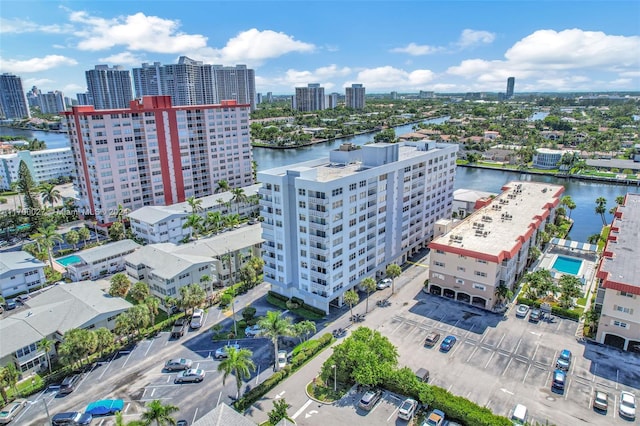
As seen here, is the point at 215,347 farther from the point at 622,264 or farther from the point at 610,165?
the point at 610,165

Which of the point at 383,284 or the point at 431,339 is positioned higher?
the point at 383,284

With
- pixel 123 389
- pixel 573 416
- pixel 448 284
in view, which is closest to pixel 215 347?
pixel 123 389

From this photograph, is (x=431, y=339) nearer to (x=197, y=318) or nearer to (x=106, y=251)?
(x=197, y=318)

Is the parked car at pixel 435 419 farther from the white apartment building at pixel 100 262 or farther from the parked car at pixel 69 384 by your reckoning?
the white apartment building at pixel 100 262

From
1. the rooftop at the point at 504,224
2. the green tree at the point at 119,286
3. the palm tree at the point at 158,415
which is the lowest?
the green tree at the point at 119,286

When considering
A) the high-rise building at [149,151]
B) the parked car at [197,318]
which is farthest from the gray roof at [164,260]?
the high-rise building at [149,151]

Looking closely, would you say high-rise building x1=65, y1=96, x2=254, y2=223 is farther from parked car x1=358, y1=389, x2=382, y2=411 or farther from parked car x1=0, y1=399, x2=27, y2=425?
parked car x1=358, y1=389, x2=382, y2=411

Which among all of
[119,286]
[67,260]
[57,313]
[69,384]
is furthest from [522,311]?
[67,260]
